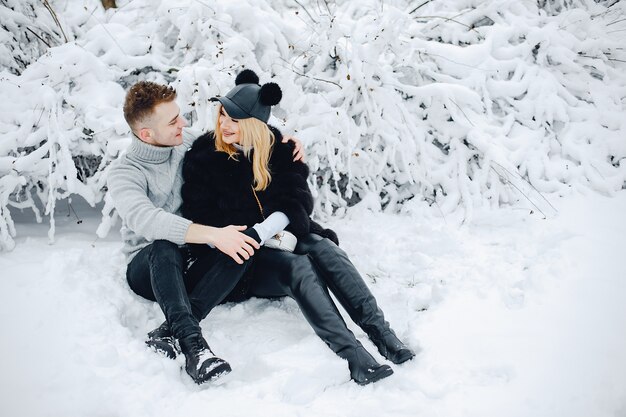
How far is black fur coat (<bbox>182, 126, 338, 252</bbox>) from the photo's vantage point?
8.84 feet

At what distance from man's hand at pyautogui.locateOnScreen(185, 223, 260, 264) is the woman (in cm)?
10

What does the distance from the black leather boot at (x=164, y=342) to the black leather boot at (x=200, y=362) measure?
92 mm

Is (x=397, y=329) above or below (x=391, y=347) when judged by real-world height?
below

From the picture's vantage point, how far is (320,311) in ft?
7.77

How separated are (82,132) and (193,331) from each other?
1965 mm

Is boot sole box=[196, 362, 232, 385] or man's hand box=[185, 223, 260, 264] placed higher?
man's hand box=[185, 223, 260, 264]

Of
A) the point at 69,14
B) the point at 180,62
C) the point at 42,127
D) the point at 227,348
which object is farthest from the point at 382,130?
the point at 69,14

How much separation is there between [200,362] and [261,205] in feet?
3.36

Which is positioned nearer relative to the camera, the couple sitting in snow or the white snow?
the white snow

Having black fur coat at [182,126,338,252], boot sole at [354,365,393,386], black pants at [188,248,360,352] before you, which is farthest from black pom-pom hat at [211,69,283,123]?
boot sole at [354,365,393,386]

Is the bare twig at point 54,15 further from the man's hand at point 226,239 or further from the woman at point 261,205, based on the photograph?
the man's hand at point 226,239

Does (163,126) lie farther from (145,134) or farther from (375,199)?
(375,199)

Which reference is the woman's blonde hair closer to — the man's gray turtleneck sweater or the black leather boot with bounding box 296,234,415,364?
the man's gray turtleneck sweater

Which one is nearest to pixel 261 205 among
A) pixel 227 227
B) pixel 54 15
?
pixel 227 227
